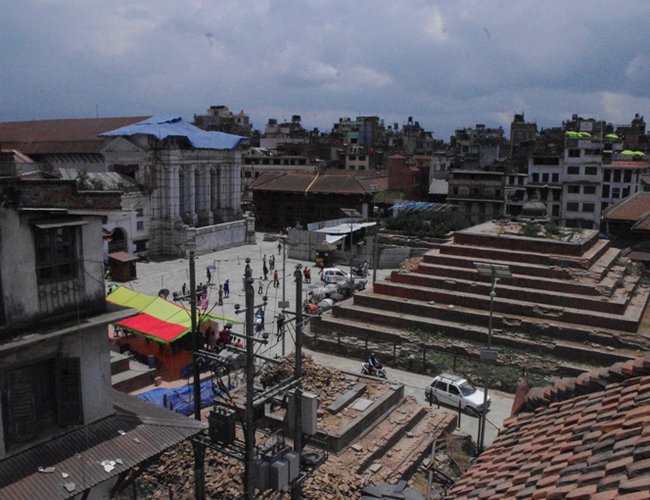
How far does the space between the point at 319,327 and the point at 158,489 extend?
13969mm

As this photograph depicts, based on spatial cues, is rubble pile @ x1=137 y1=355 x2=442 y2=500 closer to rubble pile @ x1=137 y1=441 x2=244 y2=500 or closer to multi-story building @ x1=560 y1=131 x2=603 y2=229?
rubble pile @ x1=137 y1=441 x2=244 y2=500

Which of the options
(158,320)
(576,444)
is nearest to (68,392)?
(576,444)

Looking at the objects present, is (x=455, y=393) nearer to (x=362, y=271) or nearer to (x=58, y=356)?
(x=58, y=356)

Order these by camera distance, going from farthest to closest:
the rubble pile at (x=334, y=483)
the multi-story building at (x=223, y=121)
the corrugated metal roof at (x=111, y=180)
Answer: the multi-story building at (x=223, y=121) → the corrugated metal roof at (x=111, y=180) → the rubble pile at (x=334, y=483)

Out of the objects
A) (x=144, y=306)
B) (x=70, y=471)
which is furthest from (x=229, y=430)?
(x=144, y=306)

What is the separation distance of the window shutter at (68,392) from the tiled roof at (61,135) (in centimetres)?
5016

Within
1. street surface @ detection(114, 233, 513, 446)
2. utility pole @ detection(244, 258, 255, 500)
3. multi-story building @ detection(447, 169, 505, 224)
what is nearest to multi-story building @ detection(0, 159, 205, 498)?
utility pole @ detection(244, 258, 255, 500)

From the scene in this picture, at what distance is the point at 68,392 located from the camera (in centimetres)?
1127

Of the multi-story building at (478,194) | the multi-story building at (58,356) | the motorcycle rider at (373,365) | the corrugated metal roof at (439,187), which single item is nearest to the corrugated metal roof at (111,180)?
the motorcycle rider at (373,365)

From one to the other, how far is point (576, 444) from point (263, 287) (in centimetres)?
3251

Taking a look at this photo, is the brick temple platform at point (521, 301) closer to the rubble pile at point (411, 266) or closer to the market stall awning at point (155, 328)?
the rubble pile at point (411, 266)

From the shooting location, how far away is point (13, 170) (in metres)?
10.4

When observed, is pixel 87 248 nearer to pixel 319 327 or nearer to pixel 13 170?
pixel 13 170

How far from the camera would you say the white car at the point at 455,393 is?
2078cm
